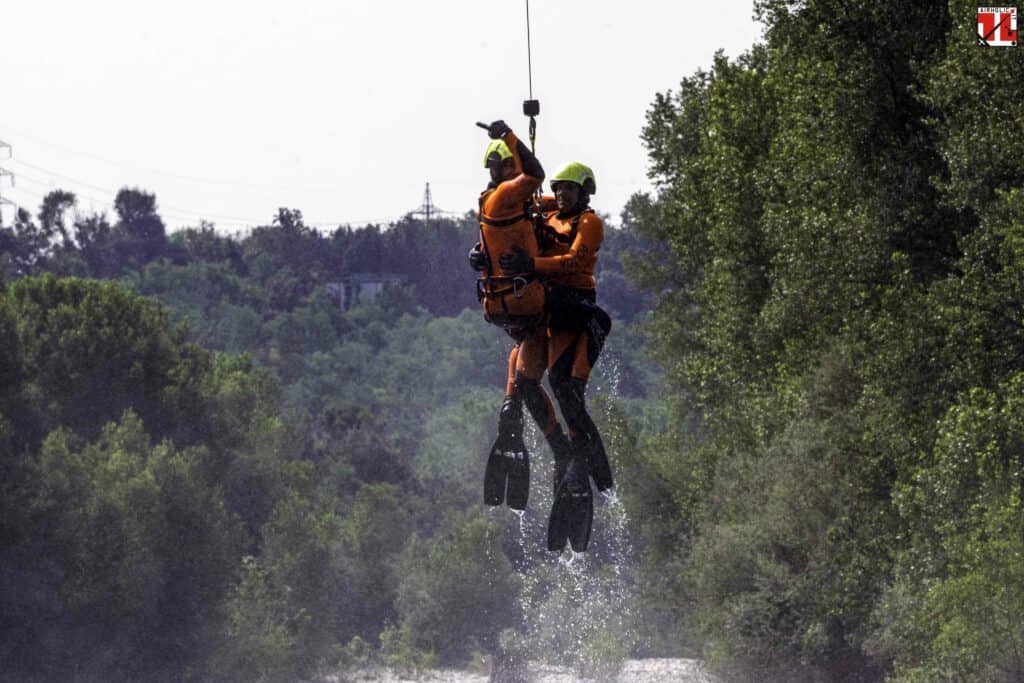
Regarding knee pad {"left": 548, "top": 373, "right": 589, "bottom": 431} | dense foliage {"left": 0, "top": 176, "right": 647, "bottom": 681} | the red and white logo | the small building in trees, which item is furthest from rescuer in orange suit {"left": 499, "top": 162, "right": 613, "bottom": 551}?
the small building in trees

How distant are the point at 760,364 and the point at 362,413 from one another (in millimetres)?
76146

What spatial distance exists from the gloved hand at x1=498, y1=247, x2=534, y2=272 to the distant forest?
13.7m

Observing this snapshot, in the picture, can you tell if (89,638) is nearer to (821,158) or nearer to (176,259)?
(821,158)

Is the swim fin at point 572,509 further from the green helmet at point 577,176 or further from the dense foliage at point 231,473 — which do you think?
the dense foliage at point 231,473

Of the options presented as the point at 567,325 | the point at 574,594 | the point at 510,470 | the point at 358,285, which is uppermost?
the point at 358,285

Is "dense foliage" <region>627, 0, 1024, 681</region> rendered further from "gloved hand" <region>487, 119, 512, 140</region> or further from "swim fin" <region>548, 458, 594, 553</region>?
"gloved hand" <region>487, 119, 512, 140</region>

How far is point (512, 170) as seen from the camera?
14.8 meters

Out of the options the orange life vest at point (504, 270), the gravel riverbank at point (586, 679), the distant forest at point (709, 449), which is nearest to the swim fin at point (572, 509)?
the orange life vest at point (504, 270)

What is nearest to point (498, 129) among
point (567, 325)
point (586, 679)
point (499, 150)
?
point (499, 150)

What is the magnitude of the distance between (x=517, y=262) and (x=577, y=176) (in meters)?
1.01

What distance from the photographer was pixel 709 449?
47.0m

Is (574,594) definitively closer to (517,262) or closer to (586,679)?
(586,679)

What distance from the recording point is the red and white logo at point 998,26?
26.7 meters

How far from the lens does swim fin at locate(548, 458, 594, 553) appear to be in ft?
52.2
